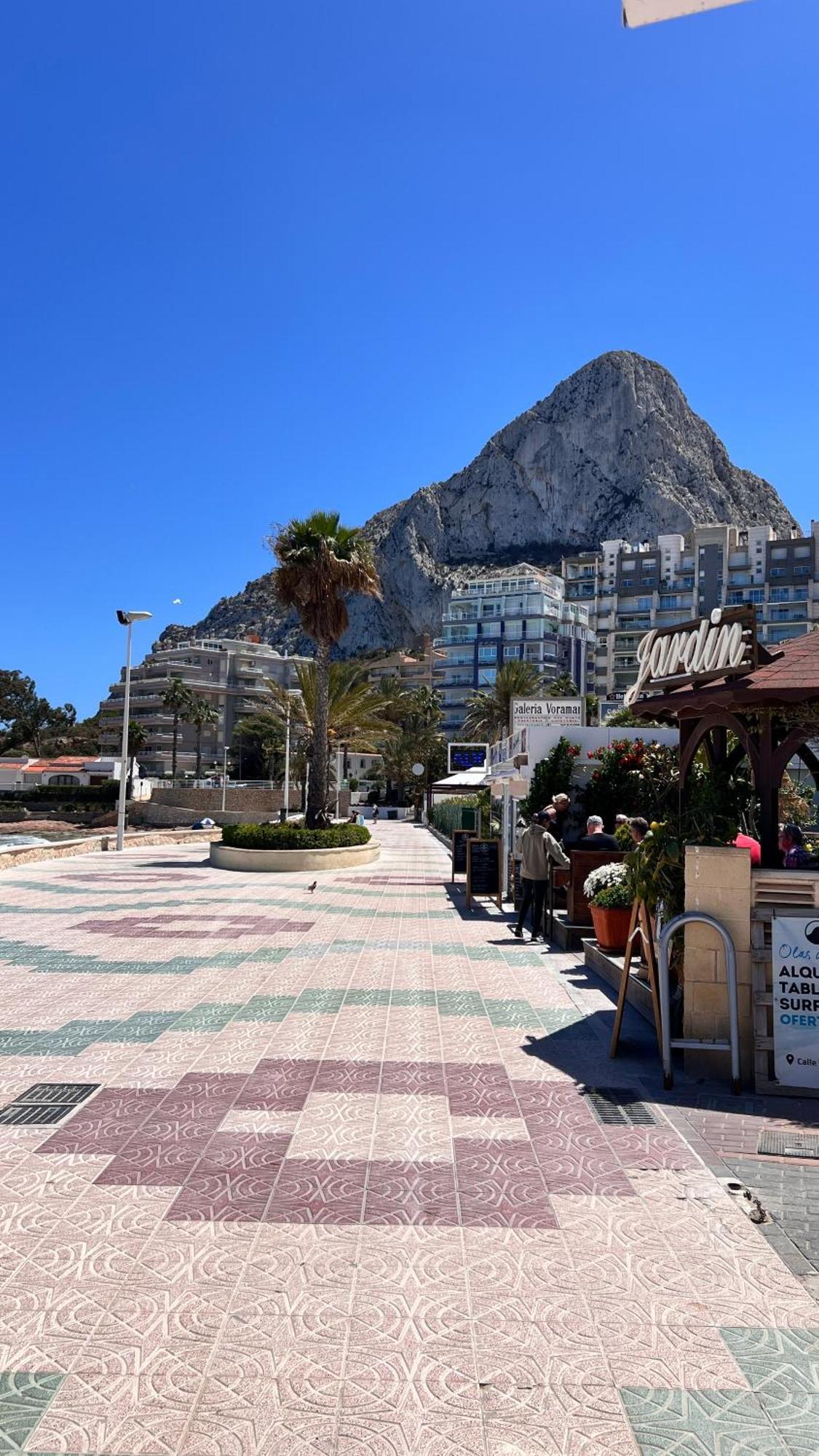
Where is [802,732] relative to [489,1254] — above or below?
above

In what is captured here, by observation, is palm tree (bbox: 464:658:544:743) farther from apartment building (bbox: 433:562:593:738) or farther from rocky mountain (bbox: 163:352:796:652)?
rocky mountain (bbox: 163:352:796:652)

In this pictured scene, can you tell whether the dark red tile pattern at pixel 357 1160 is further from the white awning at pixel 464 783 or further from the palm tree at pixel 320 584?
the palm tree at pixel 320 584

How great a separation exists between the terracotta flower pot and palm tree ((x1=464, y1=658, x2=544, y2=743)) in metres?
45.5

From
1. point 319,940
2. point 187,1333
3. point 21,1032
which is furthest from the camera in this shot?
point 319,940

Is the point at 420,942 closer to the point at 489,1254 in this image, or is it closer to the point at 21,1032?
the point at 21,1032

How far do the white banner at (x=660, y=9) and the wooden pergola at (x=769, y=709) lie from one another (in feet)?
13.5

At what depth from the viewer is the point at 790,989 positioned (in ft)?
18.4

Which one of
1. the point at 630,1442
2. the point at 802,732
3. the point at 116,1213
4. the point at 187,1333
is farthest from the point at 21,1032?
the point at 802,732

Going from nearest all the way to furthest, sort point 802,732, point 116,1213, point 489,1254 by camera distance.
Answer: point 489,1254
point 116,1213
point 802,732

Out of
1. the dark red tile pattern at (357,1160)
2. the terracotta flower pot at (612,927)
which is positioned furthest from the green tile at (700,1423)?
the terracotta flower pot at (612,927)

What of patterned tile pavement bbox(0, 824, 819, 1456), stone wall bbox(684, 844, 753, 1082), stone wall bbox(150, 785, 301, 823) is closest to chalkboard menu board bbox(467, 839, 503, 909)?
patterned tile pavement bbox(0, 824, 819, 1456)

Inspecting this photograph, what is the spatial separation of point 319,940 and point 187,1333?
8188mm

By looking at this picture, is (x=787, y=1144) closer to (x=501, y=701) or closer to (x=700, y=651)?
(x=700, y=651)

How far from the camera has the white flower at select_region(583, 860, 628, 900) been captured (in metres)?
9.17
